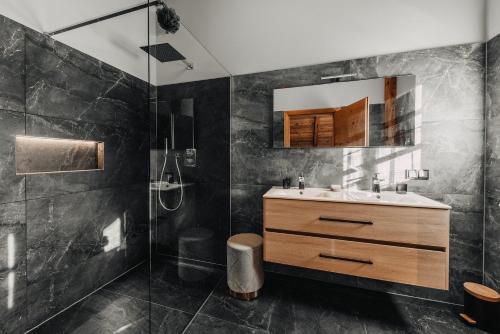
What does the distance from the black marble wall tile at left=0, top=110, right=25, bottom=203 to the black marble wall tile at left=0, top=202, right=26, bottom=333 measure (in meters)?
0.07

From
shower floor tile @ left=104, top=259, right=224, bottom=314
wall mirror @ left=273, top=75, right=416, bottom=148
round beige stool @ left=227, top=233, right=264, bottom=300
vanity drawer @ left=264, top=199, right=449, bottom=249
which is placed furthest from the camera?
wall mirror @ left=273, top=75, right=416, bottom=148

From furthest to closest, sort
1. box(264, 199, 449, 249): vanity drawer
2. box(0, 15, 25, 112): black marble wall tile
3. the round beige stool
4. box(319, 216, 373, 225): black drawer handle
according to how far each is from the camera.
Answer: the round beige stool → box(319, 216, 373, 225): black drawer handle → box(264, 199, 449, 249): vanity drawer → box(0, 15, 25, 112): black marble wall tile

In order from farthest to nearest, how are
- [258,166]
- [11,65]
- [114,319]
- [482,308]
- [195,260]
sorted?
1. [258,166]
2. [195,260]
3. [114,319]
4. [482,308]
5. [11,65]

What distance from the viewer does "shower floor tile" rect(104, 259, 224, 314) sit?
5.25 ft

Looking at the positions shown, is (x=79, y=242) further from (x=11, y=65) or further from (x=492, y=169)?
(x=492, y=169)

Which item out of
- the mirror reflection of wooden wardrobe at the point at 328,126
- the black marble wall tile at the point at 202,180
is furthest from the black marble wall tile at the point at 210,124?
the mirror reflection of wooden wardrobe at the point at 328,126

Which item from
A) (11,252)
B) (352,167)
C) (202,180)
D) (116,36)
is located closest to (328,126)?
(352,167)

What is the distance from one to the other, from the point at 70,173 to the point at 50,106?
0.52 meters

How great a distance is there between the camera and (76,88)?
5.57 ft

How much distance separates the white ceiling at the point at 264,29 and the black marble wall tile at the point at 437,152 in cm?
12

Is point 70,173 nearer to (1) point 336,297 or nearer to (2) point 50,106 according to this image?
(2) point 50,106

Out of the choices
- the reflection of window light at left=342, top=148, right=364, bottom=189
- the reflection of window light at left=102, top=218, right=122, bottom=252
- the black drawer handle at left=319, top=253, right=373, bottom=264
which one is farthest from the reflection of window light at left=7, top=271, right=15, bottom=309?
the reflection of window light at left=342, top=148, right=364, bottom=189

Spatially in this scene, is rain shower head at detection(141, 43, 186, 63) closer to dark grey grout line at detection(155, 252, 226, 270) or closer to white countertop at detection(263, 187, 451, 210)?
white countertop at detection(263, 187, 451, 210)

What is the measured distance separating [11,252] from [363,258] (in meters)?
2.31
